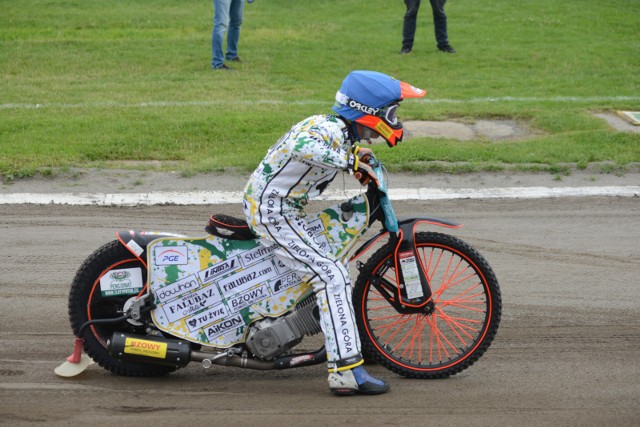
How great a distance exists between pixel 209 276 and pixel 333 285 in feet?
2.31

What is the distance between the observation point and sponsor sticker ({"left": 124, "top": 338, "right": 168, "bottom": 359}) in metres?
5.21

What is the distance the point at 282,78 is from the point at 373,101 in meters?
9.11

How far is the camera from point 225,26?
14109mm

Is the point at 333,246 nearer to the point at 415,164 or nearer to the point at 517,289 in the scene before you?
the point at 517,289

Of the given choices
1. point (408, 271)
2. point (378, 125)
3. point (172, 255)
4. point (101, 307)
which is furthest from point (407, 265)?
point (101, 307)

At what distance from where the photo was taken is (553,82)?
45.2 ft

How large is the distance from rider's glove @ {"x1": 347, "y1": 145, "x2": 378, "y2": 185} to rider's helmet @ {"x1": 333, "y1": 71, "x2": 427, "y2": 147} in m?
0.15

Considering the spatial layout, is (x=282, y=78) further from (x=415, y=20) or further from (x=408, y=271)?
(x=408, y=271)

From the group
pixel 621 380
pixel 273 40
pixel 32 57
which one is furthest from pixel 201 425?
pixel 273 40

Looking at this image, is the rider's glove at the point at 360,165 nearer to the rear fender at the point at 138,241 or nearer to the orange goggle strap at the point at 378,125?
the orange goggle strap at the point at 378,125

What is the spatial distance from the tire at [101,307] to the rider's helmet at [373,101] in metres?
1.46

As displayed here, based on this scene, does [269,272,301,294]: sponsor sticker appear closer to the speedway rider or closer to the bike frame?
the speedway rider

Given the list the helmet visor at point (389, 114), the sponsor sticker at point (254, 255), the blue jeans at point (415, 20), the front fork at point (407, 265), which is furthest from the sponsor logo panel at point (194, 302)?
the blue jeans at point (415, 20)

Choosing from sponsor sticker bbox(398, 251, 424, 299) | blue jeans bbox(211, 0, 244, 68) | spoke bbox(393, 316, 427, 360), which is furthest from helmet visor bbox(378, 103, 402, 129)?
blue jeans bbox(211, 0, 244, 68)
